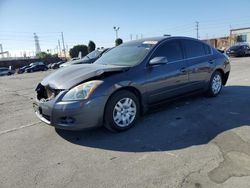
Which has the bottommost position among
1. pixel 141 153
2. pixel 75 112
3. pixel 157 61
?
pixel 141 153

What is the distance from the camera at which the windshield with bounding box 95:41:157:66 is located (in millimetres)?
4875

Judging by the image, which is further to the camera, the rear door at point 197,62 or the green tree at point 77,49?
the green tree at point 77,49

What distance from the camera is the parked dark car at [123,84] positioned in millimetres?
3982

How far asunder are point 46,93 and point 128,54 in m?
1.74

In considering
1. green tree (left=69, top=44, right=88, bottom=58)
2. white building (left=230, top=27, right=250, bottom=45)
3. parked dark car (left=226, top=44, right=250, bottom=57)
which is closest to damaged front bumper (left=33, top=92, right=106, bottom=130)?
parked dark car (left=226, top=44, right=250, bottom=57)

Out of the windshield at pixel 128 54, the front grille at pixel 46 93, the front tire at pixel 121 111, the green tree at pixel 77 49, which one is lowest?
the front tire at pixel 121 111

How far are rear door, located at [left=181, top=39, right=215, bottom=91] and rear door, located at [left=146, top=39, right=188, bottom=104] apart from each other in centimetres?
21

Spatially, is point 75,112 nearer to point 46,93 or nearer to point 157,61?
point 46,93

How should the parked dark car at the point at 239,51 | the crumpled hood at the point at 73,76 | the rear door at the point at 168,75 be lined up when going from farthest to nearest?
the parked dark car at the point at 239,51 < the rear door at the point at 168,75 < the crumpled hood at the point at 73,76

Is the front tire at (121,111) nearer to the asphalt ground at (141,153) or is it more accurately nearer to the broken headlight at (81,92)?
the asphalt ground at (141,153)

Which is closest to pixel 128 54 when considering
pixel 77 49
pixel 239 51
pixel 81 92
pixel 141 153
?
pixel 81 92

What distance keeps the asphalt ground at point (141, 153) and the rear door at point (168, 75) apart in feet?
1.48

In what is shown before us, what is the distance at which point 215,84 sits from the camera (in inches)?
258

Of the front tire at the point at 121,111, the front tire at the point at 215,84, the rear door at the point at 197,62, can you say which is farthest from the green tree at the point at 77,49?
the front tire at the point at 121,111
